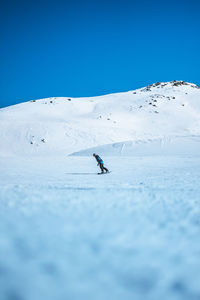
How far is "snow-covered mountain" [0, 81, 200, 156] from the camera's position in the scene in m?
19.0

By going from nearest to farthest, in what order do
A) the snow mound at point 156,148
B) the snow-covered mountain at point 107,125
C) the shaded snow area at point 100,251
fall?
the shaded snow area at point 100,251 < the snow mound at point 156,148 < the snow-covered mountain at point 107,125

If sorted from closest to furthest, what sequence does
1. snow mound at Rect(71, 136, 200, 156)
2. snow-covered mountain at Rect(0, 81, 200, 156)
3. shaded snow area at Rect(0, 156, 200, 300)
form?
shaded snow area at Rect(0, 156, 200, 300), snow mound at Rect(71, 136, 200, 156), snow-covered mountain at Rect(0, 81, 200, 156)

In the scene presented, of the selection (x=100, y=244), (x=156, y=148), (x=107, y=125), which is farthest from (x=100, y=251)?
(x=107, y=125)

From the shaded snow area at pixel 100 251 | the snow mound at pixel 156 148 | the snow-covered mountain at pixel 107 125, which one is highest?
the snow-covered mountain at pixel 107 125

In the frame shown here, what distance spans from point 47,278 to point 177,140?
58.1ft

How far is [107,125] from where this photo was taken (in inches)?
1229

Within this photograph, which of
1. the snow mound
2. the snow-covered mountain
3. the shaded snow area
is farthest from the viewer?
the snow-covered mountain

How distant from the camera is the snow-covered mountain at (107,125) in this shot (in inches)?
748

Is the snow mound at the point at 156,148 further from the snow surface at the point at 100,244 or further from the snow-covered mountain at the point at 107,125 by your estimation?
the snow surface at the point at 100,244

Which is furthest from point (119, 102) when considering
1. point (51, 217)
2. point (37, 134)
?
point (51, 217)

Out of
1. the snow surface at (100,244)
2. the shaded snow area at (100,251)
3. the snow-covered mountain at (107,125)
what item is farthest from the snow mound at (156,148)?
the shaded snow area at (100,251)

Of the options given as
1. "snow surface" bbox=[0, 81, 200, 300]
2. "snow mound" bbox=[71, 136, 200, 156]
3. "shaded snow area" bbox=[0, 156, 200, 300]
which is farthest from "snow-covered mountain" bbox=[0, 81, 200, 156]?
"shaded snow area" bbox=[0, 156, 200, 300]

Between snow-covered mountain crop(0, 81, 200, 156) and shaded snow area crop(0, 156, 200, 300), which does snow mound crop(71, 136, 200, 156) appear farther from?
shaded snow area crop(0, 156, 200, 300)

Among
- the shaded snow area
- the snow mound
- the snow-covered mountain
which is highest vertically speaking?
the snow-covered mountain
